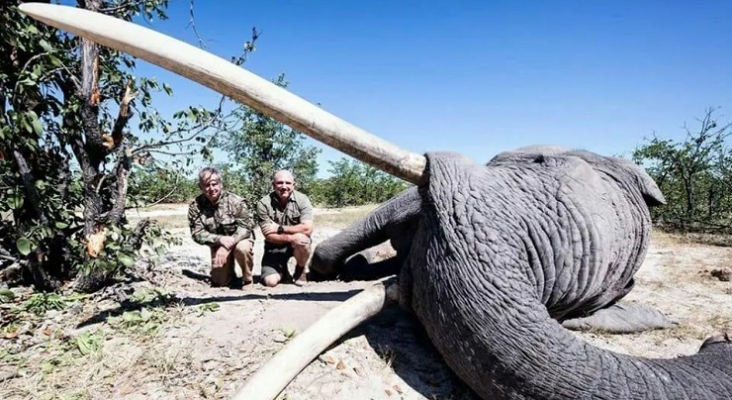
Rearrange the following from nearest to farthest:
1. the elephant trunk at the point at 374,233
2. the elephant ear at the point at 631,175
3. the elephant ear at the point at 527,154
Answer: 1. the elephant ear at the point at 631,175
2. the elephant ear at the point at 527,154
3. the elephant trunk at the point at 374,233

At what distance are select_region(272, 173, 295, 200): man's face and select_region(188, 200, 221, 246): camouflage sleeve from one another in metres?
0.76

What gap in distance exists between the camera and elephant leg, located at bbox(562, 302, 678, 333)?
3.49 m

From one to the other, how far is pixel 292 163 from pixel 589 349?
1530cm

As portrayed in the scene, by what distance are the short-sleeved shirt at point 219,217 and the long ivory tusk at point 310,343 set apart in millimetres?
2247

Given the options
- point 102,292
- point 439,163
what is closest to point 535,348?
point 439,163

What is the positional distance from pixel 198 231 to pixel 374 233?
6.01 ft

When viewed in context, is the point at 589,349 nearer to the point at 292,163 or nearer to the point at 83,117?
the point at 83,117

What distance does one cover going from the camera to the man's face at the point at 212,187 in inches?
171

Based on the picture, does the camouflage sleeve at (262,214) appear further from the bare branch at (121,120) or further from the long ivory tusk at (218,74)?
the long ivory tusk at (218,74)

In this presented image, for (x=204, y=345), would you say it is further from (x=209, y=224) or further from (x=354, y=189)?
(x=354, y=189)

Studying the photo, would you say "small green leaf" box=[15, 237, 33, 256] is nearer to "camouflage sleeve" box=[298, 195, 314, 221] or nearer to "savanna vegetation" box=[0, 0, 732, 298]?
"savanna vegetation" box=[0, 0, 732, 298]

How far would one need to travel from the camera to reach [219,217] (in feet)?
14.7

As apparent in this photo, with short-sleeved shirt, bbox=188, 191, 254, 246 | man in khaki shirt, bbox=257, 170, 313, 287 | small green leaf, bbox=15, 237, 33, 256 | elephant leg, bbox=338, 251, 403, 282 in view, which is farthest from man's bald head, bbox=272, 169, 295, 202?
small green leaf, bbox=15, 237, 33, 256

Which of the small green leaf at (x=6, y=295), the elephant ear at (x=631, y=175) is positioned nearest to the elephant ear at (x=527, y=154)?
the elephant ear at (x=631, y=175)
